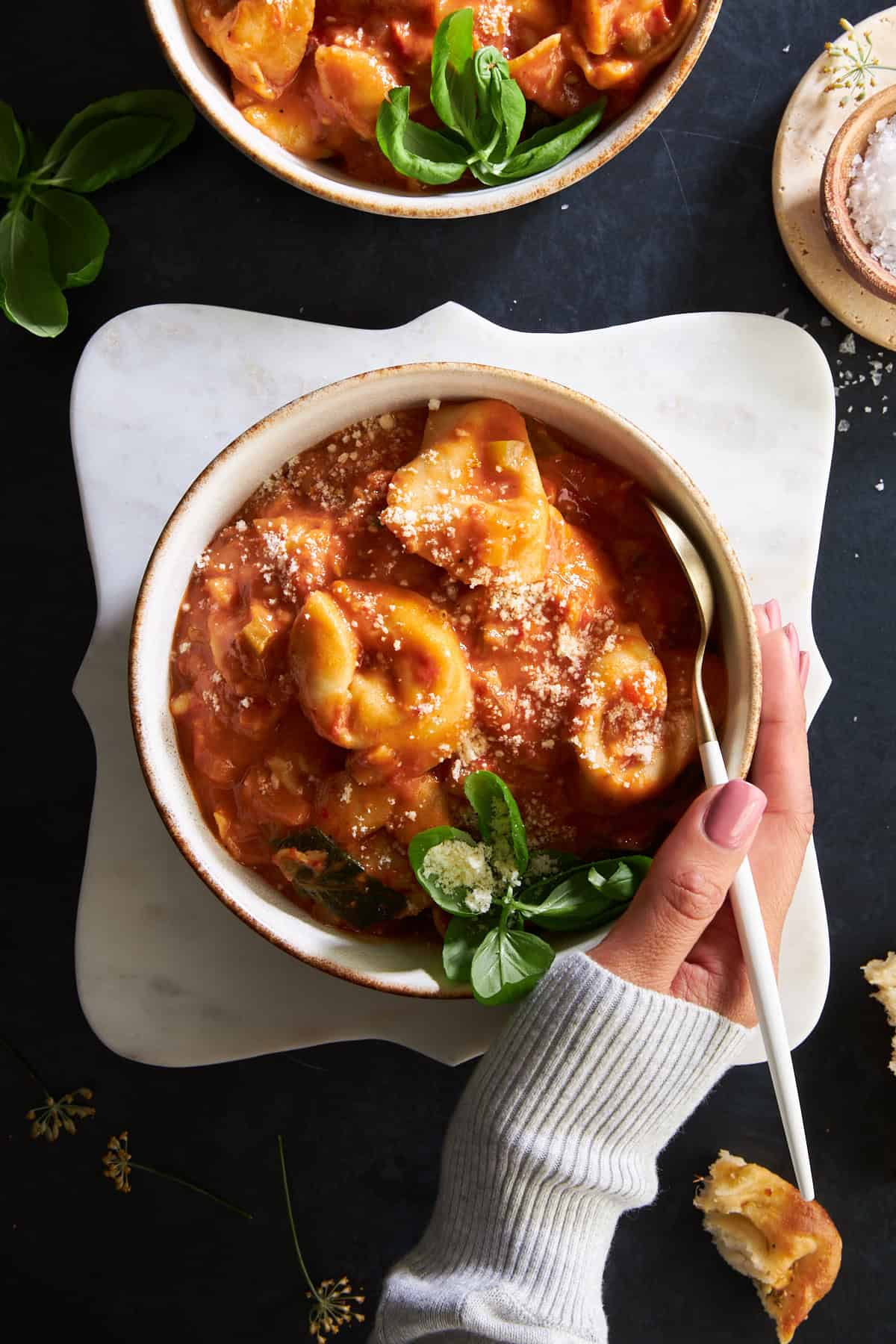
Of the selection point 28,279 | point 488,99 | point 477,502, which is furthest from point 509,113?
point 28,279

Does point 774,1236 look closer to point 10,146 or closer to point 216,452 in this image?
point 216,452

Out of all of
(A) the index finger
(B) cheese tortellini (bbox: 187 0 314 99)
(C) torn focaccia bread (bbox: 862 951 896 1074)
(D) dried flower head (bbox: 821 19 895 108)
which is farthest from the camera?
(C) torn focaccia bread (bbox: 862 951 896 1074)

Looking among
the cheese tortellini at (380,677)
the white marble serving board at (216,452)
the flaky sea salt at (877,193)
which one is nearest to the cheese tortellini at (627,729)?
the cheese tortellini at (380,677)

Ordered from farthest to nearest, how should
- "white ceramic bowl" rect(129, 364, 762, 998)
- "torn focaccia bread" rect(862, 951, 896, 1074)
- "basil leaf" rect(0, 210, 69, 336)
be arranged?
"torn focaccia bread" rect(862, 951, 896, 1074) → "basil leaf" rect(0, 210, 69, 336) → "white ceramic bowl" rect(129, 364, 762, 998)

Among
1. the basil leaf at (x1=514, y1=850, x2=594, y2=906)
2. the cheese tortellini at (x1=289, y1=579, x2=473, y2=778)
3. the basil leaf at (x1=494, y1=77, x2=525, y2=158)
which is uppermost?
the basil leaf at (x1=494, y1=77, x2=525, y2=158)

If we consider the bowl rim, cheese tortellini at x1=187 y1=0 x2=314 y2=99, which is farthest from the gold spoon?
cheese tortellini at x1=187 y1=0 x2=314 y2=99

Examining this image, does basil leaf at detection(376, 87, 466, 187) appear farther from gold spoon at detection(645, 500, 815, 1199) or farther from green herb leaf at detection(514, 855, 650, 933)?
green herb leaf at detection(514, 855, 650, 933)

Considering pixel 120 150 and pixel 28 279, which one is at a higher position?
pixel 120 150
